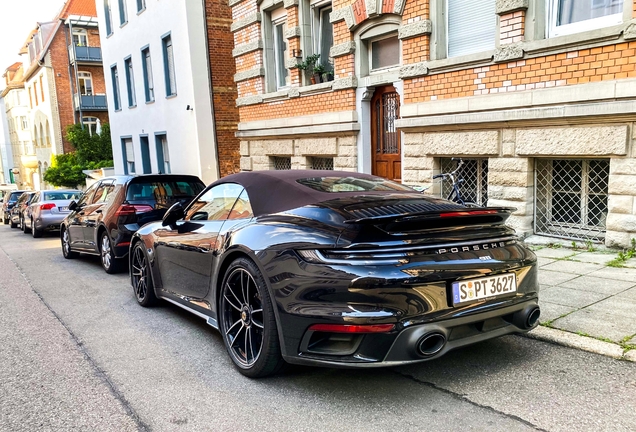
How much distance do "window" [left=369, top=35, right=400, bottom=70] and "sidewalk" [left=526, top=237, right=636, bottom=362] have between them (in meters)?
5.11

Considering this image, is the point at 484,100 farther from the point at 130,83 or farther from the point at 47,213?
the point at 130,83

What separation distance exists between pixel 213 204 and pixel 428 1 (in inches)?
244

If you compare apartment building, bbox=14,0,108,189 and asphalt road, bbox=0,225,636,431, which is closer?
asphalt road, bbox=0,225,636,431

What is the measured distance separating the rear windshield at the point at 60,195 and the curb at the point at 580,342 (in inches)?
579

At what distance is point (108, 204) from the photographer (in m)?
8.14

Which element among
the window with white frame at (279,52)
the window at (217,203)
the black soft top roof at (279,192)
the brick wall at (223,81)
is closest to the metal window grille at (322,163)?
the window with white frame at (279,52)

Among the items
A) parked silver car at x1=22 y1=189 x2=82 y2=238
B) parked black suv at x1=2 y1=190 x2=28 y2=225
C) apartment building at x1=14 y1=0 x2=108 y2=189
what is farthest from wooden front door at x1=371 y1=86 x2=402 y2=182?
apartment building at x1=14 y1=0 x2=108 y2=189

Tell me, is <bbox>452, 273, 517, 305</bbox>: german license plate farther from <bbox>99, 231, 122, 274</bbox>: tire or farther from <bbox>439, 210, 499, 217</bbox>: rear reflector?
<bbox>99, 231, 122, 274</bbox>: tire

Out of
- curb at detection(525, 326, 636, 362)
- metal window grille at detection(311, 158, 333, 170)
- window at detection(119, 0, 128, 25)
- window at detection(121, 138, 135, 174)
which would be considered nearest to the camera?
curb at detection(525, 326, 636, 362)

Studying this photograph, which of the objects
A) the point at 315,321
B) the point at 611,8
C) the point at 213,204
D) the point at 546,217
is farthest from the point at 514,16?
the point at 315,321

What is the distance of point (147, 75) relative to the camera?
65.8ft

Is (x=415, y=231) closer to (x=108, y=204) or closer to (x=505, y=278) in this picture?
(x=505, y=278)

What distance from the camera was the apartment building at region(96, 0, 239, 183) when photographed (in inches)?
633

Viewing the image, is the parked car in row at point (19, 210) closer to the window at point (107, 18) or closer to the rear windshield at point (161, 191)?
the window at point (107, 18)
